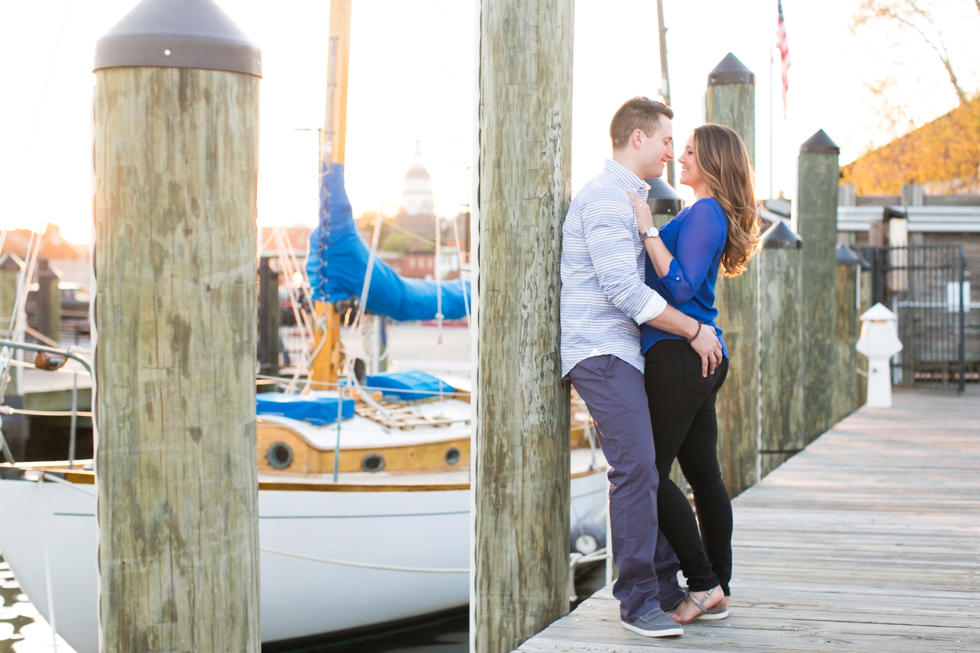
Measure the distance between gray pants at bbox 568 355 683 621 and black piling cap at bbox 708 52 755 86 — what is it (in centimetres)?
330

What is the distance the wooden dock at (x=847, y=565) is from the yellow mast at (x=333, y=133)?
386 centimetres

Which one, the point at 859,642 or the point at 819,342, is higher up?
the point at 819,342

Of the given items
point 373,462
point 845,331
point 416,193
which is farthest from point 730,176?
point 416,193

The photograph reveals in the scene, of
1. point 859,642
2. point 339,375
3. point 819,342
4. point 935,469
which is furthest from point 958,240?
point 859,642

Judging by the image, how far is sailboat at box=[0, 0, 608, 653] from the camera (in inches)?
251

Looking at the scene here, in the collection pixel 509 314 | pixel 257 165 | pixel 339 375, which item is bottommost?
pixel 339 375

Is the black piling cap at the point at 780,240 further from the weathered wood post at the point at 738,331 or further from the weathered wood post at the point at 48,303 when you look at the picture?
the weathered wood post at the point at 48,303

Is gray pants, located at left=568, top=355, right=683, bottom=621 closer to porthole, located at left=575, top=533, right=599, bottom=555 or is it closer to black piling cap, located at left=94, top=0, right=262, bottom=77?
black piling cap, located at left=94, top=0, right=262, bottom=77

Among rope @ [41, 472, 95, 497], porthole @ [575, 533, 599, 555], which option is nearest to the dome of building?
porthole @ [575, 533, 599, 555]

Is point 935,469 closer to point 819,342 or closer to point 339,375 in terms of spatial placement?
point 819,342

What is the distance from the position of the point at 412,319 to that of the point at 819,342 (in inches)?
147

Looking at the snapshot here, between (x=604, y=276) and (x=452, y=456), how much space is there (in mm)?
5260

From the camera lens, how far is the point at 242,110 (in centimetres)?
206

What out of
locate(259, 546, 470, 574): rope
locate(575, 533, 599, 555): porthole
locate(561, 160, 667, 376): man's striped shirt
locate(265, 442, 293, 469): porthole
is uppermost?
locate(561, 160, 667, 376): man's striped shirt
